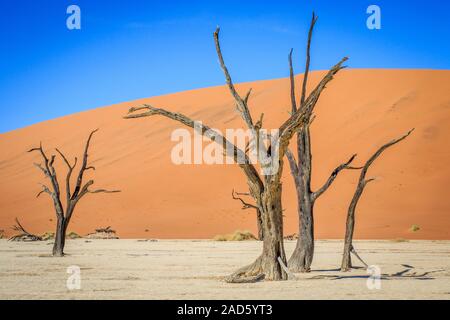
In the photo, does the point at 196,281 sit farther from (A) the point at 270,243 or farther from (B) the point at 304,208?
(B) the point at 304,208

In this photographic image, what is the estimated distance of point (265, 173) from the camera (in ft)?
33.6

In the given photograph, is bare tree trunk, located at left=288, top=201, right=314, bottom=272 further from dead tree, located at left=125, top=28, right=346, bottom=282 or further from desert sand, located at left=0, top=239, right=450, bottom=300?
dead tree, located at left=125, top=28, right=346, bottom=282

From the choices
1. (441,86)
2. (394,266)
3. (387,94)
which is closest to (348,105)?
(387,94)

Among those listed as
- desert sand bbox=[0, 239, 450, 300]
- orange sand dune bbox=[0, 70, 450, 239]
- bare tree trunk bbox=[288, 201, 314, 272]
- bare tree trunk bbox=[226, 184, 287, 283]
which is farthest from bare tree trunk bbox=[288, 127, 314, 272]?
orange sand dune bbox=[0, 70, 450, 239]

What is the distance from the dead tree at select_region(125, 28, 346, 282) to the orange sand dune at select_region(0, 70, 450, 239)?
743 inches

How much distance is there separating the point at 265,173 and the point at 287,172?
106 feet

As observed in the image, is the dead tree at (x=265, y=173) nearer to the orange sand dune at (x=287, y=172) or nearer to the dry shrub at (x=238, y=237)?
the orange sand dune at (x=287, y=172)

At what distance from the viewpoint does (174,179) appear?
4481 centimetres

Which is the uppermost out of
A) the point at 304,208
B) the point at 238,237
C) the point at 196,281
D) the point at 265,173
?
the point at 265,173

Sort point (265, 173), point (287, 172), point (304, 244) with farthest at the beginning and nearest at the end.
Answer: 1. point (287, 172)
2. point (304, 244)
3. point (265, 173)

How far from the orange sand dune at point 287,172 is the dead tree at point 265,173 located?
61.9ft

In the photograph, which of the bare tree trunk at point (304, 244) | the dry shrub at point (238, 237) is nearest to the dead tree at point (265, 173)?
the bare tree trunk at point (304, 244)

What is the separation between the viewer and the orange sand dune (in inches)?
1298

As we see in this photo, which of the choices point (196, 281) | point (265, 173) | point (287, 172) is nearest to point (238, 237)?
point (287, 172)
